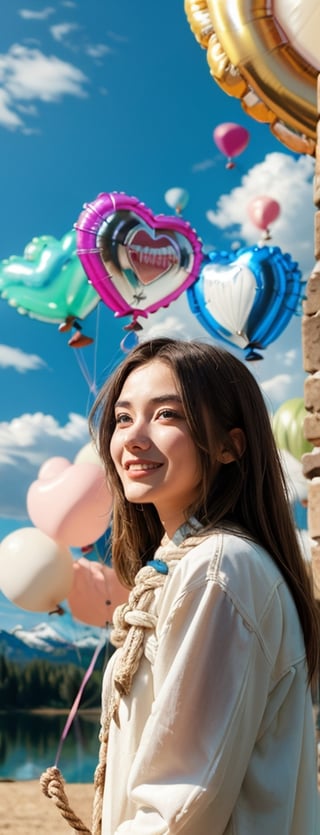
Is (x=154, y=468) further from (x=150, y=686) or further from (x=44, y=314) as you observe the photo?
(x=44, y=314)

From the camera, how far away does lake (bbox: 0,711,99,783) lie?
7578 millimetres

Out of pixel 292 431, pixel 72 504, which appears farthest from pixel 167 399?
pixel 292 431

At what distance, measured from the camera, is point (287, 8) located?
2.70 metres

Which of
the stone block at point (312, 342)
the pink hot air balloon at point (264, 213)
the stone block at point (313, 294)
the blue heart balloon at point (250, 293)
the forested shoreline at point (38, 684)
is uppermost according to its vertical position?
the pink hot air balloon at point (264, 213)

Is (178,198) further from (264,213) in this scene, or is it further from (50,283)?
(50,283)

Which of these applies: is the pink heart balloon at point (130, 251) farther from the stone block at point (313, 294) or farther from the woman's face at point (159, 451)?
the woman's face at point (159, 451)

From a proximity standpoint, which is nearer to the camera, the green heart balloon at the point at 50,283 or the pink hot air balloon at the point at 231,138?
the green heart balloon at the point at 50,283

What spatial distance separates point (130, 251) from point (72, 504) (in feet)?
4.92

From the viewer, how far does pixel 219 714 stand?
82 cm

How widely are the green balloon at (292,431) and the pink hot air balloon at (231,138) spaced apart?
7.02ft

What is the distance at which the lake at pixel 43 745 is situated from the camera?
7578mm

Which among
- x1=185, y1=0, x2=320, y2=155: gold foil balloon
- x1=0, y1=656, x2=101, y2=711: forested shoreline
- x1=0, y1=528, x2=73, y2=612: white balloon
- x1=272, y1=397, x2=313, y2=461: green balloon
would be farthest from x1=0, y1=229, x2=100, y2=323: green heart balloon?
x1=0, y1=656, x2=101, y2=711: forested shoreline

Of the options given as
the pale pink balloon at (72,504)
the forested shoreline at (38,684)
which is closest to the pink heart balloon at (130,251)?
the pale pink balloon at (72,504)


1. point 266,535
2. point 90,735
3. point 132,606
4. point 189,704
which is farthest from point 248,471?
point 90,735
